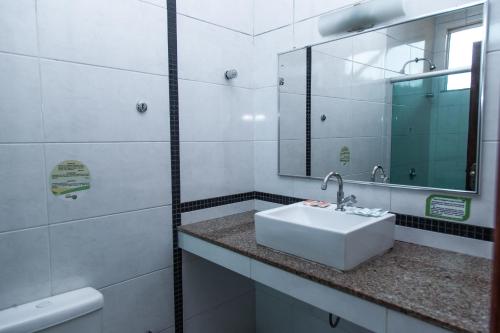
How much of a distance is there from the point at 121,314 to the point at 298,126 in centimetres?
139

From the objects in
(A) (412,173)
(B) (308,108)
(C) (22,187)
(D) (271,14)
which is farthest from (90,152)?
(A) (412,173)

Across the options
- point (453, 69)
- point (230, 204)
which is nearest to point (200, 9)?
point (230, 204)

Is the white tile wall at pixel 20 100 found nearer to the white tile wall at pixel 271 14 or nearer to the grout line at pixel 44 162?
the grout line at pixel 44 162

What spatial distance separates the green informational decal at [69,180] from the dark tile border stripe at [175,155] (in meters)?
0.44

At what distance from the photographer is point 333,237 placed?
1137mm

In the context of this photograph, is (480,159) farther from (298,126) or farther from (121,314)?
(121,314)

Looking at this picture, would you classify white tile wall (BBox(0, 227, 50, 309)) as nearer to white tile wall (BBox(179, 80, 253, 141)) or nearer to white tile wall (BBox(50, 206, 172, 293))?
white tile wall (BBox(50, 206, 172, 293))

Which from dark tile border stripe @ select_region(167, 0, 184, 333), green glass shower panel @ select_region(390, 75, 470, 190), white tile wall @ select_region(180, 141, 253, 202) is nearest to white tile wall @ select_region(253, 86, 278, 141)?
white tile wall @ select_region(180, 141, 253, 202)

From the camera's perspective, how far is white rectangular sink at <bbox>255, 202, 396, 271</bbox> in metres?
1.13

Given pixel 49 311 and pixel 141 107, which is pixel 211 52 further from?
pixel 49 311

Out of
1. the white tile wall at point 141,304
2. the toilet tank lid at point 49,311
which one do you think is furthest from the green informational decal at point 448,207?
the toilet tank lid at point 49,311

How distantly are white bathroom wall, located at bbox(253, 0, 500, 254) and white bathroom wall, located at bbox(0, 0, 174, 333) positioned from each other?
0.66m

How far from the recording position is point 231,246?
143 cm

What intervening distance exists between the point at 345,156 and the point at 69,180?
135cm
